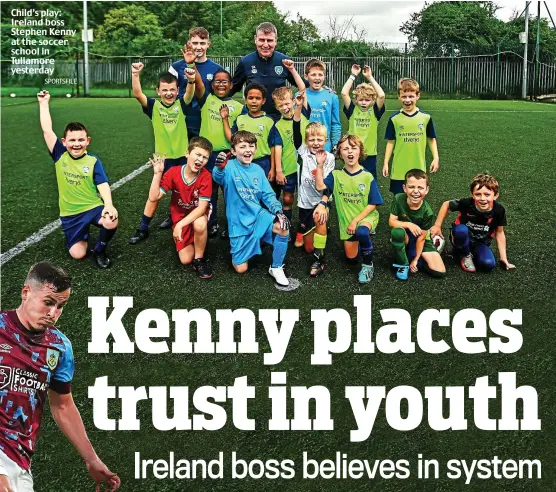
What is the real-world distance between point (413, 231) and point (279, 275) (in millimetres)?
1029

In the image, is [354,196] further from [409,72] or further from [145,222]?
[409,72]

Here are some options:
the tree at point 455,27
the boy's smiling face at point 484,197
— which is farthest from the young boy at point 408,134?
the tree at point 455,27

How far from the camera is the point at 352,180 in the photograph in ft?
18.1

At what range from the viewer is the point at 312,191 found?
579cm

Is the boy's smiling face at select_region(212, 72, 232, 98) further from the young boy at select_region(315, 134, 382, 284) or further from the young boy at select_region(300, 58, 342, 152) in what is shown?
the young boy at select_region(315, 134, 382, 284)

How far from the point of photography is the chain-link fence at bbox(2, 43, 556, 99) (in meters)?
25.9

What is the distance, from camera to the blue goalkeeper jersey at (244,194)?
5.38m

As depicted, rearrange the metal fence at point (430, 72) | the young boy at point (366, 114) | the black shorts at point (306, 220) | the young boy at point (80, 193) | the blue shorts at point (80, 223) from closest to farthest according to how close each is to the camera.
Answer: the young boy at point (80, 193) < the blue shorts at point (80, 223) < the black shorts at point (306, 220) < the young boy at point (366, 114) < the metal fence at point (430, 72)

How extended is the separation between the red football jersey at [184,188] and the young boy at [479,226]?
1733mm

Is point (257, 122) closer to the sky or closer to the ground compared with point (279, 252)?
closer to the sky

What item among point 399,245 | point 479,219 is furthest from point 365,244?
point 479,219

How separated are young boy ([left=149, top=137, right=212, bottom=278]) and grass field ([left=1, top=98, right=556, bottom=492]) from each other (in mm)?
162

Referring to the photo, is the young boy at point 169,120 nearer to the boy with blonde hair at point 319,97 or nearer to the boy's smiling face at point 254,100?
the boy's smiling face at point 254,100

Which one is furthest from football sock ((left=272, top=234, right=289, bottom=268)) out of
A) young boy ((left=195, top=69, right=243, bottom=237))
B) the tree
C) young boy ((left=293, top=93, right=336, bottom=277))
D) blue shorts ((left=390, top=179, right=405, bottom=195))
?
the tree
